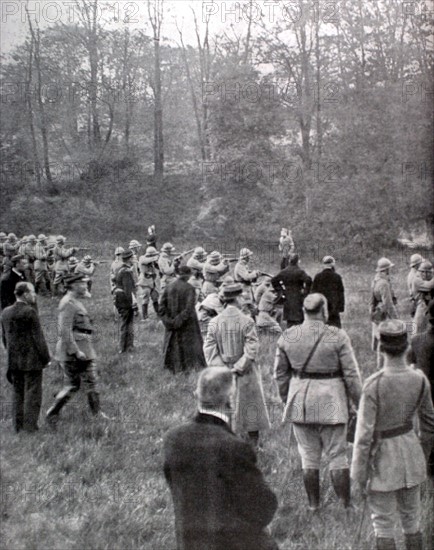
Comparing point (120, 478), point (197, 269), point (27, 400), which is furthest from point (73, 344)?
point (197, 269)

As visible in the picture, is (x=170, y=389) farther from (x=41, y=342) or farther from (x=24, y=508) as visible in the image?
(x=24, y=508)

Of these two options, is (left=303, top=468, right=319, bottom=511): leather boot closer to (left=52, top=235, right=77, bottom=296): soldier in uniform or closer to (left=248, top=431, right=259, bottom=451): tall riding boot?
(left=248, top=431, right=259, bottom=451): tall riding boot

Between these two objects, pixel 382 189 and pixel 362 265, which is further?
pixel 362 265

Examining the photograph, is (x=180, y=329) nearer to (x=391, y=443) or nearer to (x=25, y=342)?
(x=25, y=342)

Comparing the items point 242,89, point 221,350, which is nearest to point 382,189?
Answer: point 242,89

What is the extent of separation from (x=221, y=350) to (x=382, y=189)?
15253 millimetres

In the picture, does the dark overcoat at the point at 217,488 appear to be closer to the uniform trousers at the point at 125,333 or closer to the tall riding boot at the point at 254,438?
the tall riding boot at the point at 254,438

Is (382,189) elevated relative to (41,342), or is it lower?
elevated

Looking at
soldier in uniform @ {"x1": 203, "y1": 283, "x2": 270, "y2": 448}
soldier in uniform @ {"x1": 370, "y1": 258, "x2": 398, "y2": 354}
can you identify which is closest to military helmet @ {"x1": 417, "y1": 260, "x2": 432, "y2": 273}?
soldier in uniform @ {"x1": 370, "y1": 258, "x2": 398, "y2": 354}

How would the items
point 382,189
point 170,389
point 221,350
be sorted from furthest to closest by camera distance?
point 382,189
point 170,389
point 221,350

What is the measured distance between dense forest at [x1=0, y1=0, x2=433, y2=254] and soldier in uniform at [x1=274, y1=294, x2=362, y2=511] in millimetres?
12342

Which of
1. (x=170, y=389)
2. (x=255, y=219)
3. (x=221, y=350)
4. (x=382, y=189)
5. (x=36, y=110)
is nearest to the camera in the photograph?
(x=221, y=350)

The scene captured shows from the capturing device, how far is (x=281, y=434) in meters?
7.21

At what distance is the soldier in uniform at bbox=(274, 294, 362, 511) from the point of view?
5293 millimetres
